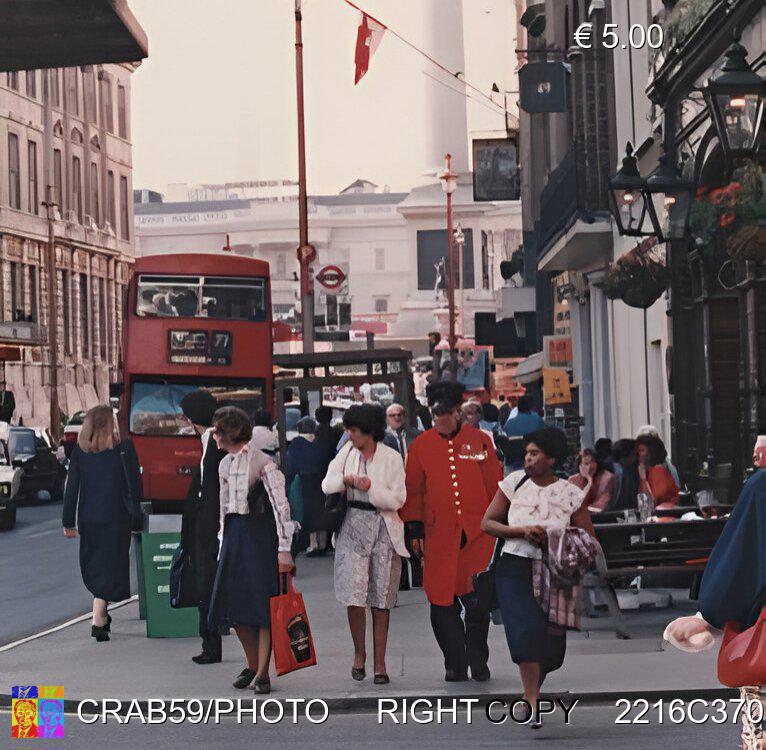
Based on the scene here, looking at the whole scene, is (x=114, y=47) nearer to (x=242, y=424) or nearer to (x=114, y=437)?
(x=242, y=424)

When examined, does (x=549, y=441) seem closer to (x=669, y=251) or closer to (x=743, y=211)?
(x=743, y=211)

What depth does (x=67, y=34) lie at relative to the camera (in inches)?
310

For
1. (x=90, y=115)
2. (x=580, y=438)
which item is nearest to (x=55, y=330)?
(x=90, y=115)

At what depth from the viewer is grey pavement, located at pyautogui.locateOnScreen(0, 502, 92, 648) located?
1598 cm

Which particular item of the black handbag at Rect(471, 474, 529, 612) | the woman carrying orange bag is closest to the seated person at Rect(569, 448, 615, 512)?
the black handbag at Rect(471, 474, 529, 612)

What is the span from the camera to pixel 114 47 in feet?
26.5

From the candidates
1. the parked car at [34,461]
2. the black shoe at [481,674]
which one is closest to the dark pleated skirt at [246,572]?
the black shoe at [481,674]

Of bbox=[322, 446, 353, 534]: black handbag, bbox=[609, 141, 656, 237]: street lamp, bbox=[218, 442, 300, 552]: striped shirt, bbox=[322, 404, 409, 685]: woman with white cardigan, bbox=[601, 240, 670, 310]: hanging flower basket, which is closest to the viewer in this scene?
bbox=[218, 442, 300, 552]: striped shirt

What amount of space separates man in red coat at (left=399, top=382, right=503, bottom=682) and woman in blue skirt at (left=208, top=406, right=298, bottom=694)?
0.81 metres

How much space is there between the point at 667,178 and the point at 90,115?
58.5 meters

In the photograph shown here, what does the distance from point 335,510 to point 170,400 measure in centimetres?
1924

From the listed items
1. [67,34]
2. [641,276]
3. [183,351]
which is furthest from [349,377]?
[67,34]

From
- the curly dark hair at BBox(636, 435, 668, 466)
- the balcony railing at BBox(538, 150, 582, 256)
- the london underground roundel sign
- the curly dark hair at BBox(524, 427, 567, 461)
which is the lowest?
the curly dark hair at BBox(636, 435, 668, 466)

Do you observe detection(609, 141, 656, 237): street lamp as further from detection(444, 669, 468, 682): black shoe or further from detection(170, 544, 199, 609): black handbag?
detection(444, 669, 468, 682): black shoe
